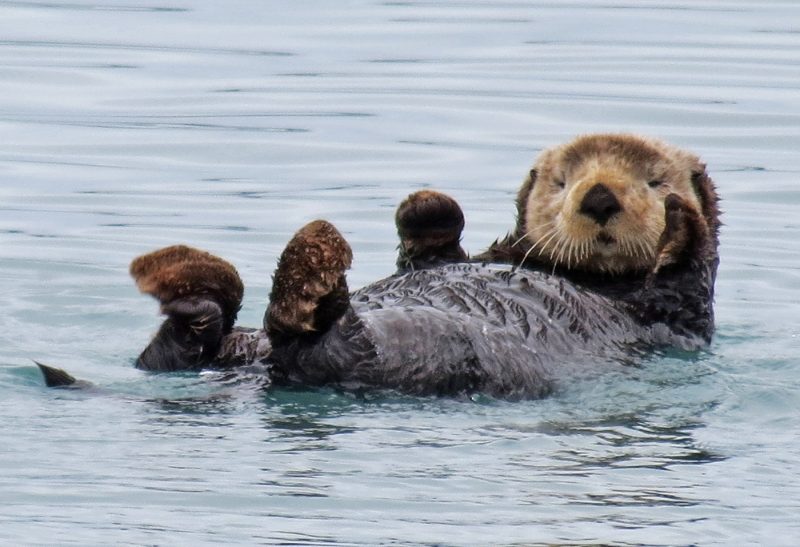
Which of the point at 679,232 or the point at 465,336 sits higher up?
the point at 679,232

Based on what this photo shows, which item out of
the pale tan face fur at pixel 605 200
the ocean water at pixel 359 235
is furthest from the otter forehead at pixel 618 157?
the ocean water at pixel 359 235

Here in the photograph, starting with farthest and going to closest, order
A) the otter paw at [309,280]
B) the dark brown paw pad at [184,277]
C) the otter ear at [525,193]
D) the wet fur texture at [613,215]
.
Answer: the otter ear at [525,193]
the wet fur texture at [613,215]
the dark brown paw pad at [184,277]
the otter paw at [309,280]

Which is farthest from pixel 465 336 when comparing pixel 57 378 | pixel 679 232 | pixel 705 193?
pixel 705 193

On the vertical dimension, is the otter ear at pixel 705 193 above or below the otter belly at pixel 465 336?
above

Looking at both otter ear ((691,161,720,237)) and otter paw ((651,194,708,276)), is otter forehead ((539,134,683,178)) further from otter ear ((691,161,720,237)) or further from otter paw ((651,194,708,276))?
otter paw ((651,194,708,276))

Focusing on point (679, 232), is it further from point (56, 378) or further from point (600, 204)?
point (56, 378)

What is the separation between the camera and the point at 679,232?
574 cm

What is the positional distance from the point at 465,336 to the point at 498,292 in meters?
0.47

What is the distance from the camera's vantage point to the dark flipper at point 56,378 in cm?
497

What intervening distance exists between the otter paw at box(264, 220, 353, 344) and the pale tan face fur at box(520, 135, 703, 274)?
1266mm

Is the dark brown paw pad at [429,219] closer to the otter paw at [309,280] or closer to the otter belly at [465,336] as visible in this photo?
the otter belly at [465,336]

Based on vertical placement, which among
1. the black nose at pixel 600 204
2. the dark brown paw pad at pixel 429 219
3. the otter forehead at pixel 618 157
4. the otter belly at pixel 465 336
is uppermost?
the otter forehead at pixel 618 157

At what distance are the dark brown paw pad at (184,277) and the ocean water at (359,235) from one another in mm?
259

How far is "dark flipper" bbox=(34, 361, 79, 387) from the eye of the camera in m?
4.97
